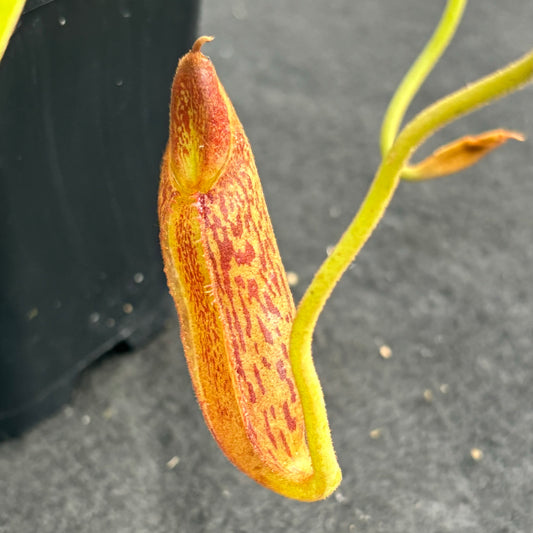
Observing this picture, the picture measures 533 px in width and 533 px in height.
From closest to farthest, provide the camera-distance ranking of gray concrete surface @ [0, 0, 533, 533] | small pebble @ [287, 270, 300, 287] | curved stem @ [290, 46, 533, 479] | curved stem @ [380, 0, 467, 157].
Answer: curved stem @ [290, 46, 533, 479], curved stem @ [380, 0, 467, 157], gray concrete surface @ [0, 0, 533, 533], small pebble @ [287, 270, 300, 287]

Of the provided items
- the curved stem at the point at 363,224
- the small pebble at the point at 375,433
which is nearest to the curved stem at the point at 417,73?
the curved stem at the point at 363,224

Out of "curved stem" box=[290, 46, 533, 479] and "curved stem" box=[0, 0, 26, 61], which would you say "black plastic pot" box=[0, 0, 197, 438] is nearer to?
A: "curved stem" box=[0, 0, 26, 61]

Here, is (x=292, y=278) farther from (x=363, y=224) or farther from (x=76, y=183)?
(x=363, y=224)

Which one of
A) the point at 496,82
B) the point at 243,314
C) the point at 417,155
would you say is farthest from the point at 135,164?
the point at 417,155

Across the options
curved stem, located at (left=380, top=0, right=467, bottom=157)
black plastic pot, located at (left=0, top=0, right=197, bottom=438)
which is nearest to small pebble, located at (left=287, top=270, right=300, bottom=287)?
black plastic pot, located at (left=0, top=0, right=197, bottom=438)

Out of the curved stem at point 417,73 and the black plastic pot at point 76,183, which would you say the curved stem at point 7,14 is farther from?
the curved stem at point 417,73

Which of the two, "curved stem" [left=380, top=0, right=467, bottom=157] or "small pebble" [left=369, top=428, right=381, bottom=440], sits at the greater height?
"curved stem" [left=380, top=0, right=467, bottom=157]
